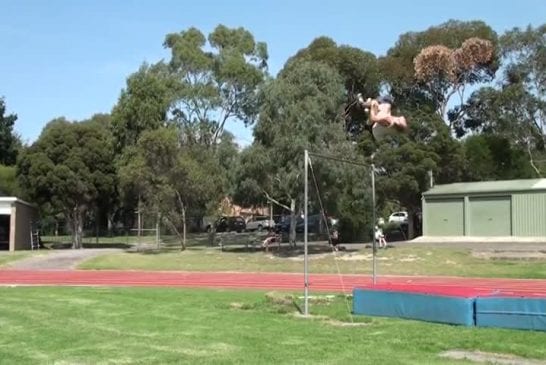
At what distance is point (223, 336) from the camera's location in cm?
1136

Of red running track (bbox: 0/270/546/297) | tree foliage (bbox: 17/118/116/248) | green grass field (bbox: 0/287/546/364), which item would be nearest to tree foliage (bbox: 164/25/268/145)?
tree foliage (bbox: 17/118/116/248)

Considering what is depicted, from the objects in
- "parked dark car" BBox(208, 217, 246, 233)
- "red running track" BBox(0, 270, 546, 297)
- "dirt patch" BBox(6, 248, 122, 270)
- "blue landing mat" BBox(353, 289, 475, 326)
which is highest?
"parked dark car" BBox(208, 217, 246, 233)

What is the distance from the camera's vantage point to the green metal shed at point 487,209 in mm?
40219

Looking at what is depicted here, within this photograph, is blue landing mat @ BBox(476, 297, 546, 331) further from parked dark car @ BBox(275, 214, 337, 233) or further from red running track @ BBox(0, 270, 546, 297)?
parked dark car @ BBox(275, 214, 337, 233)

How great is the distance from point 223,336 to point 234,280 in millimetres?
16444

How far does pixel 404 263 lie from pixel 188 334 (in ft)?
75.9

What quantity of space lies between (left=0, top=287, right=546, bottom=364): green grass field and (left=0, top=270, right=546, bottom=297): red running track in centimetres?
833

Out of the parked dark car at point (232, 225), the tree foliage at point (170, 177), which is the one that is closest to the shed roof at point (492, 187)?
the tree foliage at point (170, 177)

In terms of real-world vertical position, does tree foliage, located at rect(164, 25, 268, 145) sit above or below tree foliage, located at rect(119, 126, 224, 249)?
above

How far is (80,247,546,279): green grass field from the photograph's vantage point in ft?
101

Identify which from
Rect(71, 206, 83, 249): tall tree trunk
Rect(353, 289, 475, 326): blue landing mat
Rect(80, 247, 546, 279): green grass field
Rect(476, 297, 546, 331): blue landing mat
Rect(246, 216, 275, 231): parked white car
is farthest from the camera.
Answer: Rect(246, 216, 275, 231): parked white car

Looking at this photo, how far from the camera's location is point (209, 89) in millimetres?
51688

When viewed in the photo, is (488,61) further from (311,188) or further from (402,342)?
(402,342)

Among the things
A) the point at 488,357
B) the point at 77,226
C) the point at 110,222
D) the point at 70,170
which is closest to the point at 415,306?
the point at 488,357
